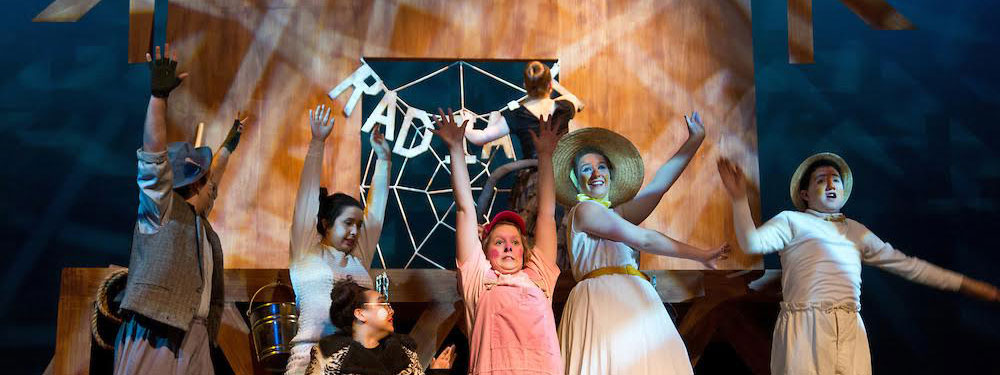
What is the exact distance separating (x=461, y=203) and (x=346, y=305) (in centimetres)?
63

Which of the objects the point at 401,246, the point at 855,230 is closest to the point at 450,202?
the point at 401,246

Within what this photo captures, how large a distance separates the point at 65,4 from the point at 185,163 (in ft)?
7.42

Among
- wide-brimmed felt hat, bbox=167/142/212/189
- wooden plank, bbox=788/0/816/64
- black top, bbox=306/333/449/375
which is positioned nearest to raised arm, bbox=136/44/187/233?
wide-brimmed felt hat, bbox=167/142/212/189

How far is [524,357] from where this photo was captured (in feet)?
14.5

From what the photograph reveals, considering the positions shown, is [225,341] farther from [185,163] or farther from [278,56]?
[278,56]

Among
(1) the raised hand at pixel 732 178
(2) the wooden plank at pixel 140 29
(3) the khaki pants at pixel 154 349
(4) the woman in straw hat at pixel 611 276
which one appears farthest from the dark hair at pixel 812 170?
(2) the wooden plank at pixel 140 29

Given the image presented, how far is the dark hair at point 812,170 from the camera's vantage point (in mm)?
5547

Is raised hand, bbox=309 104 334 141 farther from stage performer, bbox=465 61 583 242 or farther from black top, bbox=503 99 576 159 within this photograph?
black top, bbox=503 99 576 159

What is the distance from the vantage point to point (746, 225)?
5234mm

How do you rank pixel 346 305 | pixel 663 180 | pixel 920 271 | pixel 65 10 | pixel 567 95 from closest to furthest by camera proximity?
pixel 346 305 → pixel 663 180 → pixel 920 271 → pixel 567 95 → pixel 65 10

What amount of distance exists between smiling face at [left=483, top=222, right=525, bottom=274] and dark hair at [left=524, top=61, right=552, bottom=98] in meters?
1.42

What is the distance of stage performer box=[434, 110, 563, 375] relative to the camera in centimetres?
444

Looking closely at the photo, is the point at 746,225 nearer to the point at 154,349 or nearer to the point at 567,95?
the point at 567,95

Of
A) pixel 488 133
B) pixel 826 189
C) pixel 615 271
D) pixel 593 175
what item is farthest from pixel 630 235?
pixel 488 133
